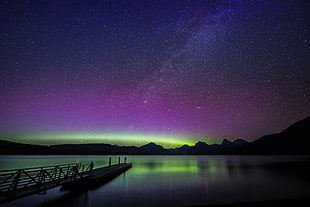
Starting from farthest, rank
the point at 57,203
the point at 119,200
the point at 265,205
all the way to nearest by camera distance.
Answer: the point at 119,200 → the point at 57,203 → the point at 265,205

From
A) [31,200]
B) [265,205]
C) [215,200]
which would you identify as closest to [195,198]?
[215,200]

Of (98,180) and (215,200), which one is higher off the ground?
(98,180)

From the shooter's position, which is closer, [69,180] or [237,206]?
[237,206]

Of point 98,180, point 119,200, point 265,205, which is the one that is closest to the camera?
point 265,205

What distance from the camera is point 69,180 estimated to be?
65.5ft

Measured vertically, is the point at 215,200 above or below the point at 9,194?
below

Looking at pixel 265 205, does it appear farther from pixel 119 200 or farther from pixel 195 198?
pixel 119 200

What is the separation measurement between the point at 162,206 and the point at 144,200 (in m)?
2.99

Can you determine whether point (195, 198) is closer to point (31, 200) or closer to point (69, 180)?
point (69, 180)

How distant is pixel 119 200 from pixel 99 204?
2.55m

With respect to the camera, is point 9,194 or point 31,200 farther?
point 31,200

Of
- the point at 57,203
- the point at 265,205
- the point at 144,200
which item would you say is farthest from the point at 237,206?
the point at 57,203

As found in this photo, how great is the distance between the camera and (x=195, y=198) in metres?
19.5

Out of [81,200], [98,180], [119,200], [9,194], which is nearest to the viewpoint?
[9,194]
